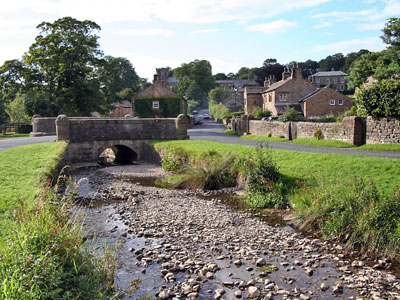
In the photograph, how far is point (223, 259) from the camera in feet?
28.2

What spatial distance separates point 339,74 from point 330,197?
351 ft

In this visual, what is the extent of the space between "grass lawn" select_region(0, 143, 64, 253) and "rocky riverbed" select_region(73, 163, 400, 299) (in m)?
1.50

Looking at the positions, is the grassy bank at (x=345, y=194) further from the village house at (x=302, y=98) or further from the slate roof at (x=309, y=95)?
the slate roof at (x=309, y=95)

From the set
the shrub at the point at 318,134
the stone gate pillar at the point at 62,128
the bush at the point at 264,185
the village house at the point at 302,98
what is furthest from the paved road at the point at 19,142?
the village house at the point at 302,98

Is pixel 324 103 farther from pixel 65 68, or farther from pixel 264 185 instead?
pixel 264 185

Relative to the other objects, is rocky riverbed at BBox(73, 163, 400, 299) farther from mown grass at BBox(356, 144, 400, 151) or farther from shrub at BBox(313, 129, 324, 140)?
shrub at BBox(313, 129, 324, 140)

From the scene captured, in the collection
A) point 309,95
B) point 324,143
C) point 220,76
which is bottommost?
point 324,143

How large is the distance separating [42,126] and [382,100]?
98.2 ft

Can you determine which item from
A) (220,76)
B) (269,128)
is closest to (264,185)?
(269,128)

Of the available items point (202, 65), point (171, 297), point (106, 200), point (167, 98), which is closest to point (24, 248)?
point (171, 297)

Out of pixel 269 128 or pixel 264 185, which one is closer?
pixel 264 185

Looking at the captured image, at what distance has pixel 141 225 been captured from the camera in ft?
37.2

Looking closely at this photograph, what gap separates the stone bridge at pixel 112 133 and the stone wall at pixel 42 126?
7.64m

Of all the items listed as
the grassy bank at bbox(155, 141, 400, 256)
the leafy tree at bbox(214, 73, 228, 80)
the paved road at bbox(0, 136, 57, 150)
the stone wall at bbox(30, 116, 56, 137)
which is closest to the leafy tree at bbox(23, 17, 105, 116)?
the stone wall at bbox(30, 116, 56, 137)
